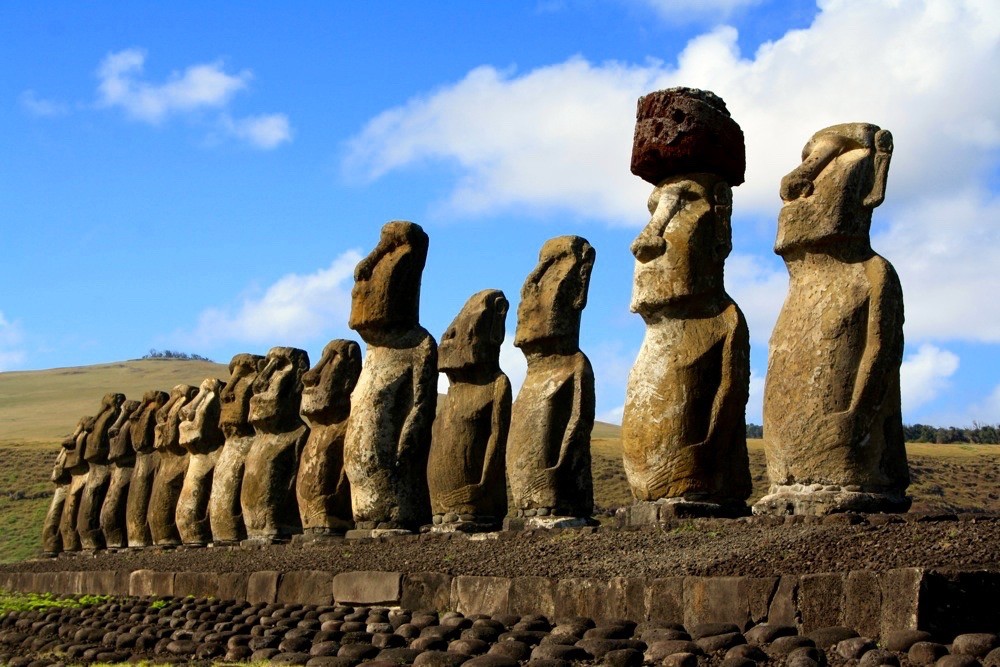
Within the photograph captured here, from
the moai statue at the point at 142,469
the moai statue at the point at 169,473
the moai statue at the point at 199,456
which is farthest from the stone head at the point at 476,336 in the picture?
the moai statue at the point at 142,469

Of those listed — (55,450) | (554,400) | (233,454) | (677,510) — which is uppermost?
(55,450)

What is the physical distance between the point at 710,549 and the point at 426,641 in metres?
1.82

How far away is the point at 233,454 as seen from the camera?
17.3 m

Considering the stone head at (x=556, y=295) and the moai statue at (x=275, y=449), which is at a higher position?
the stone head at (x=556, y=295)

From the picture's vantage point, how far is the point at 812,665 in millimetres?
6129

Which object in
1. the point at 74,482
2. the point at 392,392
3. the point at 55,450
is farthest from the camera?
the point at 55,450

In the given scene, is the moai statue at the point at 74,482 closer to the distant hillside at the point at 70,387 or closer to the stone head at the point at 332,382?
the stone head at the point at 332,382

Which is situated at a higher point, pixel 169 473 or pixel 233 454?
pixel 233 454

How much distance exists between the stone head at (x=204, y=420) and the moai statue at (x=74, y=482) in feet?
15.6

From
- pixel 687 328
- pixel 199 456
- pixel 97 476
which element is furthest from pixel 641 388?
pixel 97 476

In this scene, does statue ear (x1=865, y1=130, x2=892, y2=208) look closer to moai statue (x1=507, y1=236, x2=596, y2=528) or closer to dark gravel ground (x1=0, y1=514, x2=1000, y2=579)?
dark gravel ground (x1=0, y1=514, x2=1000, y2=579)

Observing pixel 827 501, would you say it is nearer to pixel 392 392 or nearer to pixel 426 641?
pixel 426 641

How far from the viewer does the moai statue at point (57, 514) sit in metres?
23.7

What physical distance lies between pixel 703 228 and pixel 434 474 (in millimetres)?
3752
